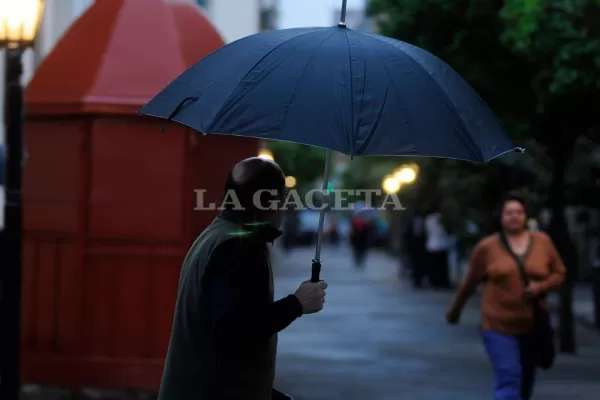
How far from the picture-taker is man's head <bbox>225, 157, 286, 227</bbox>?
3619 mm

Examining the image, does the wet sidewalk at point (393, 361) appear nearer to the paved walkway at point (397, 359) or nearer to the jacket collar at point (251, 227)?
the paved walkway at point (397, 359)

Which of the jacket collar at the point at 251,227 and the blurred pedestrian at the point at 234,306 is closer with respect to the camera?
the blurred pedestrian at the point at 234,306

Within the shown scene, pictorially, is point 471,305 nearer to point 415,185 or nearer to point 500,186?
point 500,186

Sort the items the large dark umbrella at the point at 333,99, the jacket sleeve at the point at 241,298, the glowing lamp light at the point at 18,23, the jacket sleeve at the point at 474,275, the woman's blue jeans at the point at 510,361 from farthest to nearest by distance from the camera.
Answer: the glowing lamp light at the point at 18,23 < the jacket sleeve at the point at 474,275 < the woman's blue jeans at the point at 510,361 < the large dark umbrella at the point at 333,99 < the jacket sleeve at the point at 241,298

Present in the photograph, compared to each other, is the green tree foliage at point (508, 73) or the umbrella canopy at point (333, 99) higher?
the green tree foliage at point (508, 73)

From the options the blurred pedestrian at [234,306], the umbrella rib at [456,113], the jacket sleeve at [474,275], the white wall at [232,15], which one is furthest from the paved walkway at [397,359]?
the white wall at [232,15]

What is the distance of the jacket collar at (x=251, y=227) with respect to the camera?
362 centimetres

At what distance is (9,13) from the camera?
796cm

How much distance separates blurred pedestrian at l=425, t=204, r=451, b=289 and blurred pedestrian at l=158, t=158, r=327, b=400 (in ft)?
58.5

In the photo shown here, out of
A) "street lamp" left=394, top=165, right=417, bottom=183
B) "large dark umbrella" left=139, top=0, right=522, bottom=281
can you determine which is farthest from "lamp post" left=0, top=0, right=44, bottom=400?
"street lamp" left=394, top=165, right=417, bottom=183

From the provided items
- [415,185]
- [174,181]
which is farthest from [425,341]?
[415,185]

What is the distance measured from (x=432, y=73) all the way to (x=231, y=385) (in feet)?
5.17

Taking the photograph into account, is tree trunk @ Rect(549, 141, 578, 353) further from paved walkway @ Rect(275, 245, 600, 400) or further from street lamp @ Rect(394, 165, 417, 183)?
street lamp @ Rect(394, 165, 417, 183)

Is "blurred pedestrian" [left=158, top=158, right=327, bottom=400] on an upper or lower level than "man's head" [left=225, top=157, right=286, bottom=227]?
lower
